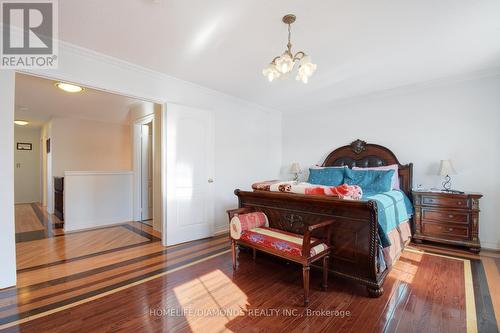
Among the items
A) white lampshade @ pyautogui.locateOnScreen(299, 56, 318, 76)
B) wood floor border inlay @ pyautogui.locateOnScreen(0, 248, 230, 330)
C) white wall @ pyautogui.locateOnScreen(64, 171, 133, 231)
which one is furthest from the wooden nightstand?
white wall @ pyautogui.locateOnScreen(64, 171, 133, 231)

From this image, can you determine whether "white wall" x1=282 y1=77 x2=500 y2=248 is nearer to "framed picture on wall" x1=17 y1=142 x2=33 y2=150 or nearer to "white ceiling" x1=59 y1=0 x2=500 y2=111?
"white ceiling" x1=59 y1=0 x2=500 y2=111

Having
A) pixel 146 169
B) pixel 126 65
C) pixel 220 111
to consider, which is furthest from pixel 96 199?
pixel 220 111

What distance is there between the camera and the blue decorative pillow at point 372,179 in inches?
132

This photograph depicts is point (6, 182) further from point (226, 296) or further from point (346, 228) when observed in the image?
point (346, 228)

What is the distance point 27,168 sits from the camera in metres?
7.36

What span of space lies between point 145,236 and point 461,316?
3.95 m

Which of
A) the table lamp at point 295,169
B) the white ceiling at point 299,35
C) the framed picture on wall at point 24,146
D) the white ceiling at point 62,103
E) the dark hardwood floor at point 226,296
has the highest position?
the white ceiling at point 299,35

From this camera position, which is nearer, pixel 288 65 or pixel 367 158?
pixel 288 65

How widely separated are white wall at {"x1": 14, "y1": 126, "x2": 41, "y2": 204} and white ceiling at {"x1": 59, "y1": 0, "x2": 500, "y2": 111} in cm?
718

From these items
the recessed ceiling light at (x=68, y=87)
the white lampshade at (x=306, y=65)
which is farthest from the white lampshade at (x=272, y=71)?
the recessed ceiling light at (x=68, y=87)

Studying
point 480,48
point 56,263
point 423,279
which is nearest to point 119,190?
point 56,263

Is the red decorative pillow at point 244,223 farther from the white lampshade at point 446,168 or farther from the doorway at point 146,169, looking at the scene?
the doorway at point 146,169

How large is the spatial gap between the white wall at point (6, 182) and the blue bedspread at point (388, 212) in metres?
3.39

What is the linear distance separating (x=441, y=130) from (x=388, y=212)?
214 centimetres
